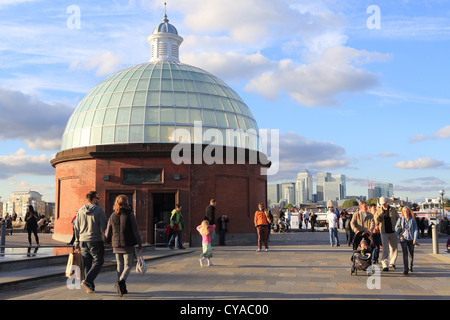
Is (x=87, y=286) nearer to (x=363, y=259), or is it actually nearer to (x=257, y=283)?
(x=257, y=283)

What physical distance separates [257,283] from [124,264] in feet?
10.4

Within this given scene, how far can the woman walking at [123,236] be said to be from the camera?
8.34 m

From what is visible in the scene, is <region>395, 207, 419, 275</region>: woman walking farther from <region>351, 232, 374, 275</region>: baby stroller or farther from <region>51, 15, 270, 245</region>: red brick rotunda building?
<region>51, 15, 270, 245</region>: red brick rotunda building

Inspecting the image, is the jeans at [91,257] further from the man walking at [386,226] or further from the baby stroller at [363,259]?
the man walking at [386,226]

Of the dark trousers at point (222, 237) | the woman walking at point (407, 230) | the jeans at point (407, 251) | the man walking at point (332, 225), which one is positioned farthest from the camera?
the dark trousers at point (222, 237)

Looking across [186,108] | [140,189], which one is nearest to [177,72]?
[186,108]

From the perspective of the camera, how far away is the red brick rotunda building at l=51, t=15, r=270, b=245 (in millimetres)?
21594

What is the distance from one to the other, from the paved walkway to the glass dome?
10.4m

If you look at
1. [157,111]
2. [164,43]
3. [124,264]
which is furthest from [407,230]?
[164,43]

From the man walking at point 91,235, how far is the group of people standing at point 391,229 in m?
6.91

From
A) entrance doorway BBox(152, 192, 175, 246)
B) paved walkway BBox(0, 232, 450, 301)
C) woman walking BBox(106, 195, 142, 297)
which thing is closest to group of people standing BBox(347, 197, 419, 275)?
paved walkway BBox(0, 232, 450, 301)

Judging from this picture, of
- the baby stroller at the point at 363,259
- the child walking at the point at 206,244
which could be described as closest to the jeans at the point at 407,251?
the baby stroller at the point at 363,259

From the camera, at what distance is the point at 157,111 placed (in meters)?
23.2
